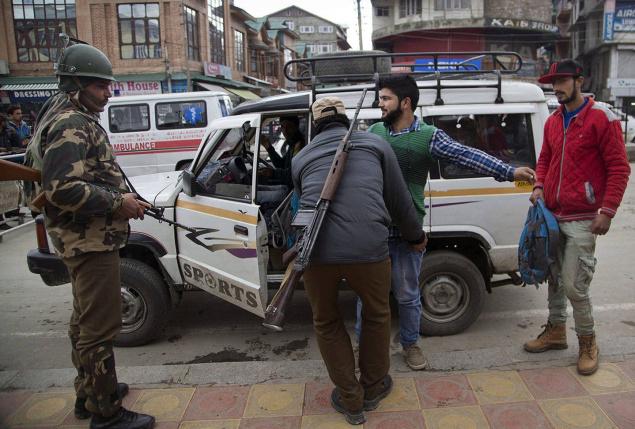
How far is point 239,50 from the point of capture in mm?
36562

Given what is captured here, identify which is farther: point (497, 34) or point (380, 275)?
point (497, 34)

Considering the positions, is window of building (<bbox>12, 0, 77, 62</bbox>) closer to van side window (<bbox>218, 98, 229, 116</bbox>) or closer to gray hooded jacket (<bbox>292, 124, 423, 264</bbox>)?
van side window (<bbox>218, 98, 229, 116</bbox>)

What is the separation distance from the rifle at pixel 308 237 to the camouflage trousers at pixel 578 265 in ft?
5.30

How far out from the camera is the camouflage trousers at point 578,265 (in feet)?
10.3

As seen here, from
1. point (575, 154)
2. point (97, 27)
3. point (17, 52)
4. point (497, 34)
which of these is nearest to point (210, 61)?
point (97, 27)

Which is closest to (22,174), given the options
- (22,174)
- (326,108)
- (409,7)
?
(22,174)

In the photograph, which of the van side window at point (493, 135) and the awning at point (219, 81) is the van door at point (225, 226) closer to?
the van side window at point (493, 135)

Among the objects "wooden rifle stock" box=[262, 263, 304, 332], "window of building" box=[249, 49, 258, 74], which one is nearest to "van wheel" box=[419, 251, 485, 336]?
"wooden rifle stock" box=[262, 263, 304, 332]

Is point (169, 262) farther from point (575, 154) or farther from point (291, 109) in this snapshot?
point (575, 154)

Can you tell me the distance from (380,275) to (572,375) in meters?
1.55

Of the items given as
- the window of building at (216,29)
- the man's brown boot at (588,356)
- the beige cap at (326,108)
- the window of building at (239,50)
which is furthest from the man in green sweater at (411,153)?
the window of building at (239,50)

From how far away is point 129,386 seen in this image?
3.29 meters

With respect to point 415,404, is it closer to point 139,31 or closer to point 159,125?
point 159,125

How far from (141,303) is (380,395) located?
82.9 inches
